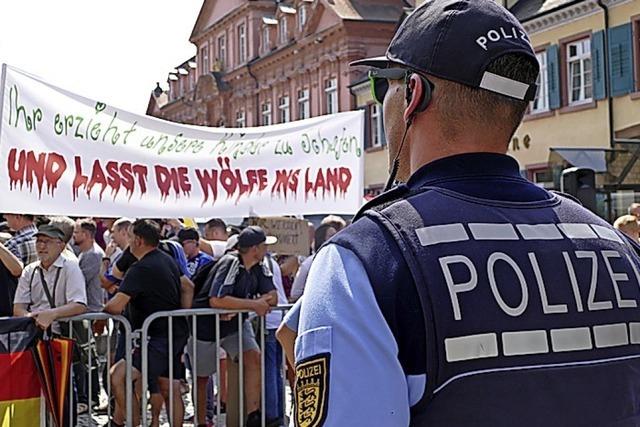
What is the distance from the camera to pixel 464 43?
1.66 meters

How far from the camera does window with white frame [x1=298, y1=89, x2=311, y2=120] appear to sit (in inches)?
1483

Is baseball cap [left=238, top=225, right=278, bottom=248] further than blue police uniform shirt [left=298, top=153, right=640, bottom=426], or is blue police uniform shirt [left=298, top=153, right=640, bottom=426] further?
baseball cap [left=238, top=225, right=278, bottom=248]

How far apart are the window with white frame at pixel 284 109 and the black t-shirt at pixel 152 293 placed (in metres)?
33.2

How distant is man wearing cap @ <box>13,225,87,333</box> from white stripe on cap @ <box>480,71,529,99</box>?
505 cm

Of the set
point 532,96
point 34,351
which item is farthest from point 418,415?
point 34,351

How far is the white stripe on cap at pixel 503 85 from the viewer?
5.44ft

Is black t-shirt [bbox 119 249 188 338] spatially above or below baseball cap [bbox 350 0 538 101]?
below

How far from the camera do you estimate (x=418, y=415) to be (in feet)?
4.93

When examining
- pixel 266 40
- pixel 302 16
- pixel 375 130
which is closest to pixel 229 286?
pixel 375 130

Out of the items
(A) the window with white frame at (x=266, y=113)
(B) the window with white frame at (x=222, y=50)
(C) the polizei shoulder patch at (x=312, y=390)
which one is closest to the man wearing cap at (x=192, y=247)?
(C) the polizei shoulder patch at (x=312, y=390)

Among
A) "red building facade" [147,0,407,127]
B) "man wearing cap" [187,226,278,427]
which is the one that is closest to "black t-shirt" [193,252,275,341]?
"man wearing cap" [187,226,278,427]

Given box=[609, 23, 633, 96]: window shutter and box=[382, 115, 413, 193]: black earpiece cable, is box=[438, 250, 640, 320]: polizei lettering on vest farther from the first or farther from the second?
box=[609, 23, 633, 96]: window shutter

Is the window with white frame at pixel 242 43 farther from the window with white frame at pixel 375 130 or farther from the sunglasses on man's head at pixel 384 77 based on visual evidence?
the sunglasses on man's head at pixel 384 77

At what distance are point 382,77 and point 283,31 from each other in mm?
40020
